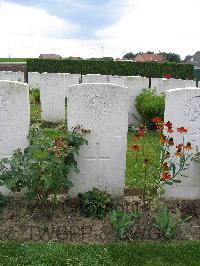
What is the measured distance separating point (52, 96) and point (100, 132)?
592 cm

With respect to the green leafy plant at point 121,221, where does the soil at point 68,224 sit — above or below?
below

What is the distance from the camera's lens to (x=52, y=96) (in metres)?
11.1

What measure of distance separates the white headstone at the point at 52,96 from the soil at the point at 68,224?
5.89 meters

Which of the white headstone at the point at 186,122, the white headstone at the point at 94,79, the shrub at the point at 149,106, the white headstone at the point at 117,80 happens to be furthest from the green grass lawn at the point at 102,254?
the white headstone at the point at 94,79

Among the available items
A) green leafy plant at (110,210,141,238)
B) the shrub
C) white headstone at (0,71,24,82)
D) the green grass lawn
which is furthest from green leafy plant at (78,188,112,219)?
white headstone at (0,71,24,82)

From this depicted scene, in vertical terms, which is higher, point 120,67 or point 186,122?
point 120,67

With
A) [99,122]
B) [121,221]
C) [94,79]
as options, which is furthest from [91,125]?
[94,79]

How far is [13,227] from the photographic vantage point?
477 centimetres

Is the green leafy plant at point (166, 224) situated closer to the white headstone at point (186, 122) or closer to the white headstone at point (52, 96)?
the white headstone at point (186, 122)

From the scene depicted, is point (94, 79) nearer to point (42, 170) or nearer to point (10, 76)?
point (10, 76)

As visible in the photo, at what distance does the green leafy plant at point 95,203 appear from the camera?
502cm

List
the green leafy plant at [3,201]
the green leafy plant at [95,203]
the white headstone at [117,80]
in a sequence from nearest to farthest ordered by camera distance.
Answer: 1. the green leafy plant at [95,203]
2. the green leafy plant at [3,201]
3. the white headstone at [117,80]

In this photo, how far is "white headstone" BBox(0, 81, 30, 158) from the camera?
525cm

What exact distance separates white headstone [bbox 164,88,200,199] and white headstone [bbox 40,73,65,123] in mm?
5933
